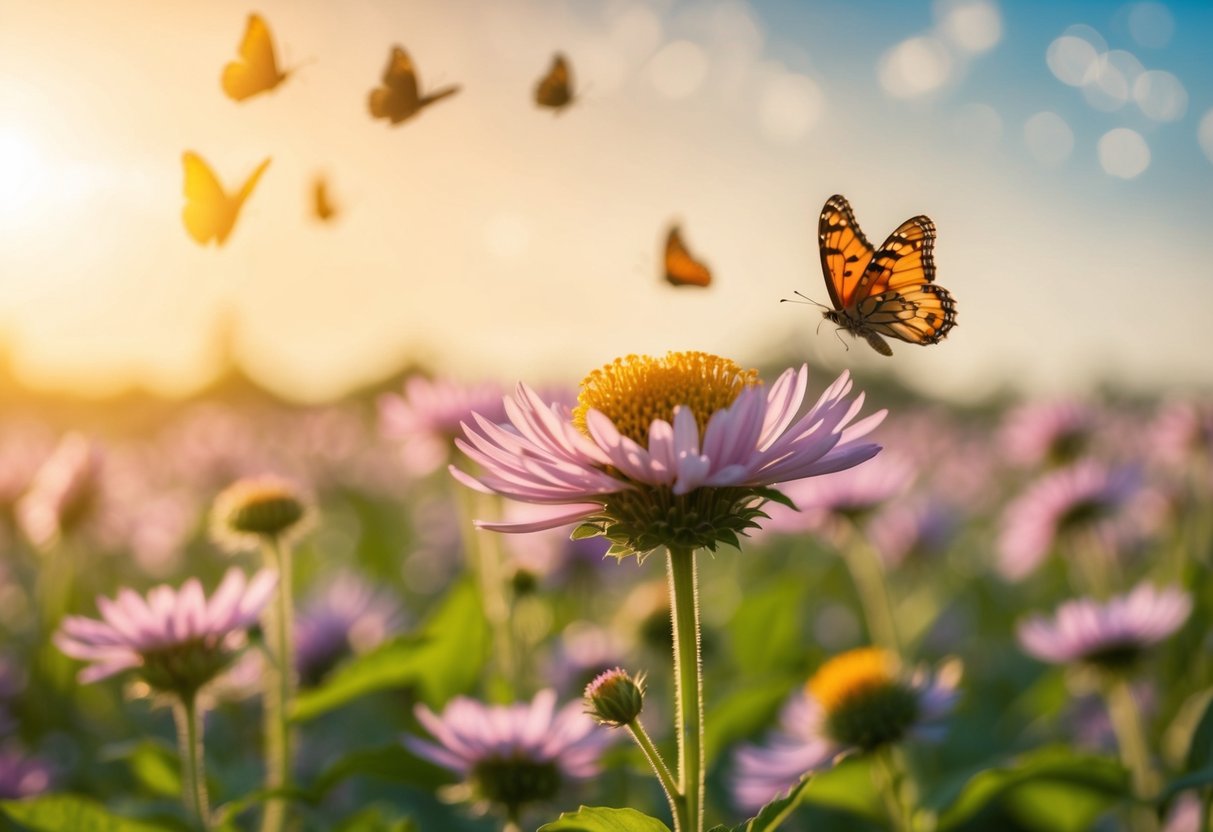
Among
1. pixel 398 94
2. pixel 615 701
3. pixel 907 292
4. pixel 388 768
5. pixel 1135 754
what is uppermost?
pixel 398 94

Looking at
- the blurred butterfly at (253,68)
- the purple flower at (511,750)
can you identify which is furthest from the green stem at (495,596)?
the blurred butterfly at (253,68)

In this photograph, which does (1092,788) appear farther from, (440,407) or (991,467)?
(991,467)

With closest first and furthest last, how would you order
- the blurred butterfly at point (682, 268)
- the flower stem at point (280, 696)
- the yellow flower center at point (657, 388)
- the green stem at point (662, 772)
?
1. the green stem at point (662, 772)
2. the yellow flower center at point (657, 388)
3. the flower stem at point (280, 696)
4. the blurred butterfly at point (682, 268)

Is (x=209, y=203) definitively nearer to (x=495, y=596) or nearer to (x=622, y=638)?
(x=495, y=596)

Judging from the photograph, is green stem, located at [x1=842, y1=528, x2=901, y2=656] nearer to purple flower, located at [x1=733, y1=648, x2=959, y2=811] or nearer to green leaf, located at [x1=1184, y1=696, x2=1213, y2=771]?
purple flower, located at [x1=733, y1=648, x2=959, y2=811]

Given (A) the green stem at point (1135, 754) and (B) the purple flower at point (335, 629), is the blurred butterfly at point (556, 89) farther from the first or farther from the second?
(A) the green stem at point (1135, 754)

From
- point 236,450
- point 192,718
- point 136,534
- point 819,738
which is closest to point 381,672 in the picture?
point 192,718

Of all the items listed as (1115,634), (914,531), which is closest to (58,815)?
(1115,634)
